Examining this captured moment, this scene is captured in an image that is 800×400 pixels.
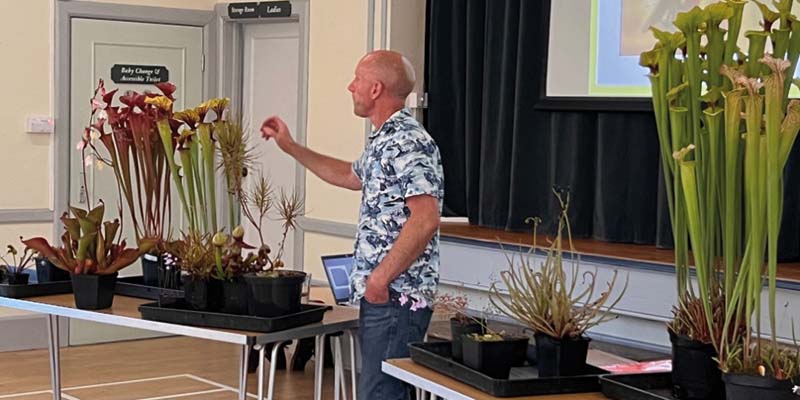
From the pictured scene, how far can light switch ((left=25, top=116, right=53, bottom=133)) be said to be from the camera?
6816mm

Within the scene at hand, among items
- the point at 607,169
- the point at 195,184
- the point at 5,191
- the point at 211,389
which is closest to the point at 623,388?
the point at 195,184

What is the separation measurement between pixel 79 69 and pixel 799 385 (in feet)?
17.9

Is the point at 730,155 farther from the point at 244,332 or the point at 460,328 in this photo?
the point at 244,332

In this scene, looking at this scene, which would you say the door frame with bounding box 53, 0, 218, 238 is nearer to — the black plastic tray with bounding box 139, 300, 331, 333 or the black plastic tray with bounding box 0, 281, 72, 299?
the black plastic tray with bounding box 0, 281, 72, 299

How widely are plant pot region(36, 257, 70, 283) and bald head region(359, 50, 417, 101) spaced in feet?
4.80

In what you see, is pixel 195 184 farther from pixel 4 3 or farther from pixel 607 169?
pixel 4 3

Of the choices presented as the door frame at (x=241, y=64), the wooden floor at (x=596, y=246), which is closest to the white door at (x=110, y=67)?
the door frame at (x=241, y=64)

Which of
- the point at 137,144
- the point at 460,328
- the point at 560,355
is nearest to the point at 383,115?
the point at 460,328

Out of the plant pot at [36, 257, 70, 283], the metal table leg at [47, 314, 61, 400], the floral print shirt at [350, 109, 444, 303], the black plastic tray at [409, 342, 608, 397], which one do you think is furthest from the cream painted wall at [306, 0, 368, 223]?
the black plastic tray at [409, 342, 608, 397]

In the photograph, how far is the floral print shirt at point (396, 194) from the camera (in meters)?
3.58

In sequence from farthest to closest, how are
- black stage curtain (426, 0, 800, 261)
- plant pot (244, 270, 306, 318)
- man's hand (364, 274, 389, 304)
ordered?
black stage curtain (426, 0, 800, 261), plant pot (244, 270, 306, 318), man's hand (364, 274, 389, 304)

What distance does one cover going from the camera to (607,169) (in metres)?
5.73

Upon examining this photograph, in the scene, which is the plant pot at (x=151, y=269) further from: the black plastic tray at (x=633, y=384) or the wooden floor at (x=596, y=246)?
the black plastic tray at (x=633, y=384)

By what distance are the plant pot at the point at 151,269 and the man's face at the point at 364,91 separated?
1.02 meters
